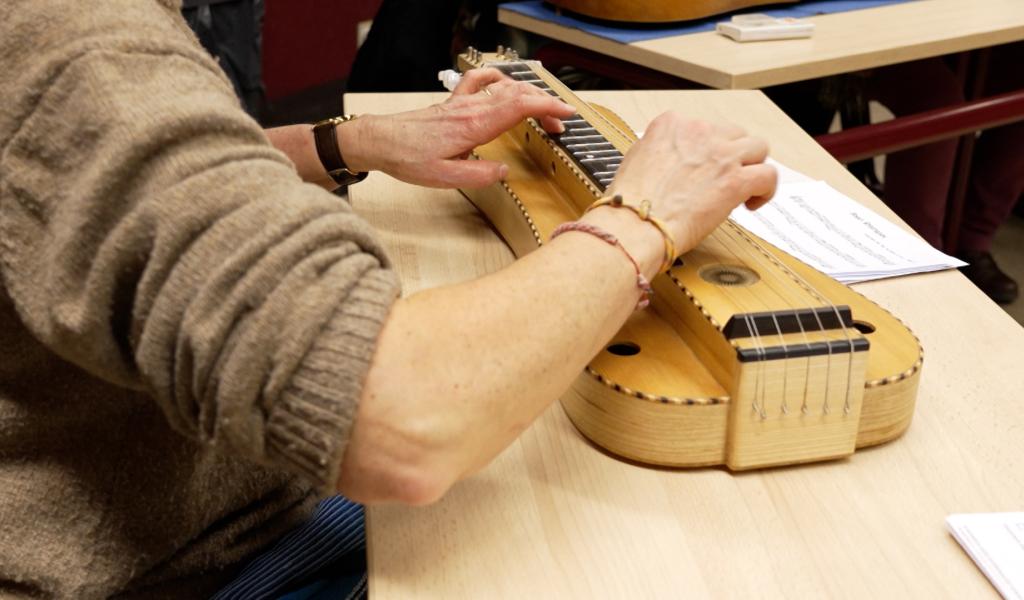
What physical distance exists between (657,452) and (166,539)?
1.22 ft

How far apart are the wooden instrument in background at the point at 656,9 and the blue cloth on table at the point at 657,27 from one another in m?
0.02

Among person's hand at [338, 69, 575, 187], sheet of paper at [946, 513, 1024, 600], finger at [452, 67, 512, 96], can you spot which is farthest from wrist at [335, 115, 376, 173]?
sheet of paper at [946, 513, 1024, 600]

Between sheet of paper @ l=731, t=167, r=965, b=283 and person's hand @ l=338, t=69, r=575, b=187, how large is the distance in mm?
244

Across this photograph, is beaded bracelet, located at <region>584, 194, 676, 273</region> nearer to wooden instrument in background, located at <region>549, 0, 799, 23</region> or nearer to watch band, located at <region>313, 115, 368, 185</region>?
watch band, located at <region>313, 115, 368, 185</region>

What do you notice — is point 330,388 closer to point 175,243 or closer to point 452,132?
point 175,243

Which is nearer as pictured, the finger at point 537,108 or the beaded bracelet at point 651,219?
the beaded bracelet at point 651,219

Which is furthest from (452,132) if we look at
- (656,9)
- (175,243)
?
(656,9)

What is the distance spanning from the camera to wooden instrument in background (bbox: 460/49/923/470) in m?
0.71

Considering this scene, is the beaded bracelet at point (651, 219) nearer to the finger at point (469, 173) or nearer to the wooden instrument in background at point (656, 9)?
the finger at point (469, 173)

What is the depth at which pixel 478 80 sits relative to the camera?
3.68ft

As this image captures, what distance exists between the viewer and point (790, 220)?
1.07 metres

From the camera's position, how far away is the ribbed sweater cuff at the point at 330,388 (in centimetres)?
56

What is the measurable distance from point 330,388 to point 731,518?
289mm

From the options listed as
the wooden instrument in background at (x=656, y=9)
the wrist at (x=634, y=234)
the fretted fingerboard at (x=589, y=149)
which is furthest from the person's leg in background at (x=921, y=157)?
the wrist at (x=634, y=234)
